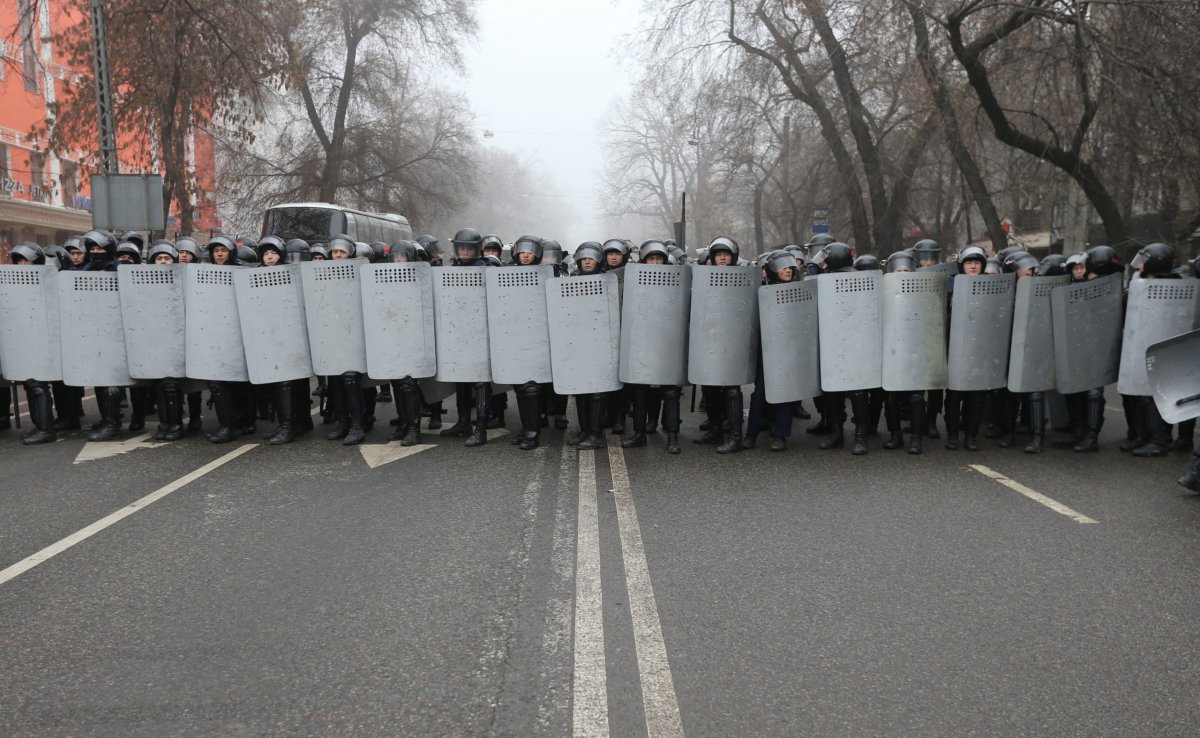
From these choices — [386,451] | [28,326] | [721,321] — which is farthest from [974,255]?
[28,326]

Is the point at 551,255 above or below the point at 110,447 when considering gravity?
above

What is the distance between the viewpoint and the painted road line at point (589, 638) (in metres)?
3.14

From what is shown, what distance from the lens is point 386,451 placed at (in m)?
8.07

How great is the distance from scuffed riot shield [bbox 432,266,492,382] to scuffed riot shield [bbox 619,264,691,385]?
129 centimetres

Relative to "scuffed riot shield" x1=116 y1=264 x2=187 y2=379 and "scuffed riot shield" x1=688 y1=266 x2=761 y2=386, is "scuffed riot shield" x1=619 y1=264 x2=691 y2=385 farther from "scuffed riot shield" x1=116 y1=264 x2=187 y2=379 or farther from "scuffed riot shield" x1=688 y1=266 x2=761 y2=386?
"scuffed riot shield" x1=116 y1=264 x2=187 y2=379

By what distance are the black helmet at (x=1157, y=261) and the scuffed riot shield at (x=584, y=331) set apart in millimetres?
4364

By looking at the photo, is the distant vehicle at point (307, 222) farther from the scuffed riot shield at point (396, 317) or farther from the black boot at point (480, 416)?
the black boot at point (480, 416)

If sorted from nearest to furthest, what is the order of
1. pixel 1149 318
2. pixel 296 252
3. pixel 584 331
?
pixel 1149 318
pixel 584 331
pixel 296 252

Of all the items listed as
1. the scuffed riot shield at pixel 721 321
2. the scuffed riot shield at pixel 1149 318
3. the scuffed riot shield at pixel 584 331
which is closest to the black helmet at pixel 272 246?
the scuffed riot shield at pixel 584 331

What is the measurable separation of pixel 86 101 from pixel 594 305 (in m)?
14.0

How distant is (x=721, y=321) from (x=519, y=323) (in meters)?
1.74

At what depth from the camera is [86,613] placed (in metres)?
4.11

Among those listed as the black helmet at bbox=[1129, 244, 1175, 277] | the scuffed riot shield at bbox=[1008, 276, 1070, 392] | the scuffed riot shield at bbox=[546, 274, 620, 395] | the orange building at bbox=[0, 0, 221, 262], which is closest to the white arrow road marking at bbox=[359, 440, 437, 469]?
the scuffed riot shield at bbox=[546, 274, 620, 395]

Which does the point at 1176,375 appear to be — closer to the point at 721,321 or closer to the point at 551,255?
the point at 721,321
